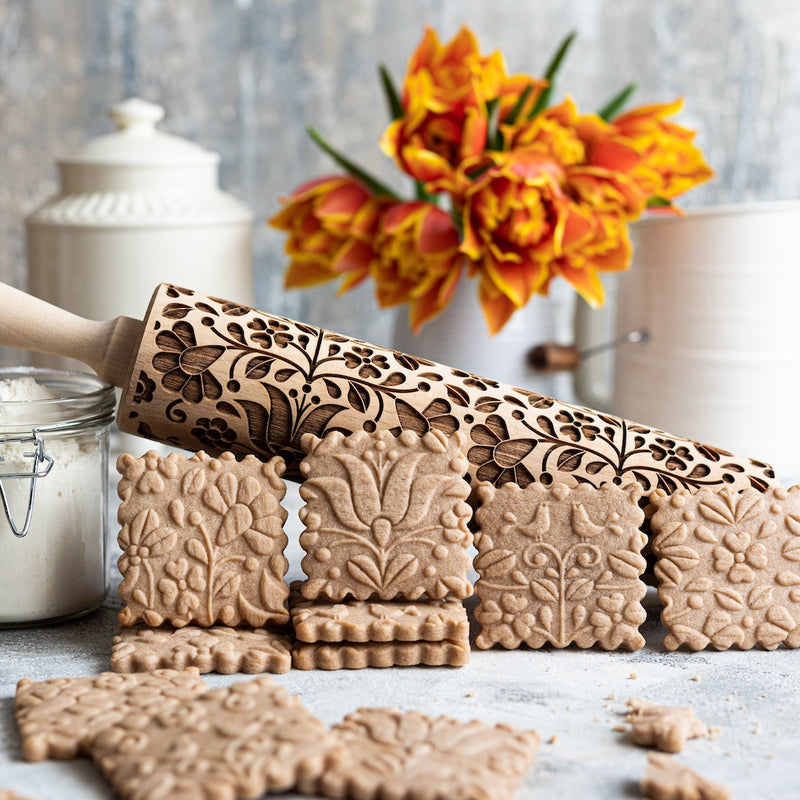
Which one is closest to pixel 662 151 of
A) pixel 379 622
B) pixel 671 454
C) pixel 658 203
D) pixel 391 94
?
pixel 658 203

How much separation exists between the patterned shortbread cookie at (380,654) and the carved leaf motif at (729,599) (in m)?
0.19

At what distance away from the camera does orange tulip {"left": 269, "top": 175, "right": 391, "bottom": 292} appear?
3.60 ft

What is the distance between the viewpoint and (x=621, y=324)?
116cm

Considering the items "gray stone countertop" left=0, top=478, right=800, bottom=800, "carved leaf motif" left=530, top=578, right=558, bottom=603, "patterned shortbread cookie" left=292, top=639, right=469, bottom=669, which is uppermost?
"carved leaf motif" left=530, top=578, right=558, bottom=603

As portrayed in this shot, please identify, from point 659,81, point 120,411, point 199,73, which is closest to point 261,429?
point 120,411

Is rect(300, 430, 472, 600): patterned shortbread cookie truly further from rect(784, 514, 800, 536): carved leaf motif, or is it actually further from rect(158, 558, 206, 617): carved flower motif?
rect(784, 514, 800, 536): carved leaf motif

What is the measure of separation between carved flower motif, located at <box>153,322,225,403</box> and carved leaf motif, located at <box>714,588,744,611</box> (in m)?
0.38

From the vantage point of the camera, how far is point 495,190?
100 centimetres

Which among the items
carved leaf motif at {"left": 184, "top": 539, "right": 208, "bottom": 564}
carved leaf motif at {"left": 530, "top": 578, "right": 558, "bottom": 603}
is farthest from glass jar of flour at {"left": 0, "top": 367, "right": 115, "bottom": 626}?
carved leaf motif at {"left": 530, "top": 578, "right": 558, "bottom": 603}

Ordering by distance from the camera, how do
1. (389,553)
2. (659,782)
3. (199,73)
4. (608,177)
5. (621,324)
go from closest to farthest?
1. (659,782)
2. (389,553)
3. (608,177)
4. (621,324)
5. (199,73)

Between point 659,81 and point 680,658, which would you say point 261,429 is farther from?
point 659,81

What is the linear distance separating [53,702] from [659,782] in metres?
0.35

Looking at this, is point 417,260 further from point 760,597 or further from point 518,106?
point 760,597

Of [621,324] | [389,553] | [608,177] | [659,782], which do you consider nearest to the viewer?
[659,782]
